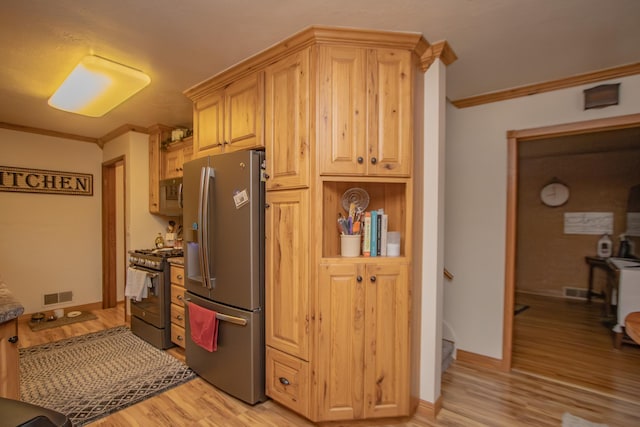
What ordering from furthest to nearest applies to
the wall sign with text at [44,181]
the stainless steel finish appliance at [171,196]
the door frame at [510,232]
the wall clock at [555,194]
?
the wall clock at [555,194] → the wall sign with text at [44,181] → the stainless steel finish appliance at [171,196] → the door frame at [510,232]

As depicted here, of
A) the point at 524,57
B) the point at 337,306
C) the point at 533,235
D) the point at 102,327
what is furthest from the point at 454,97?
the point at 102,327

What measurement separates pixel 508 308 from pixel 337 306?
1702mm

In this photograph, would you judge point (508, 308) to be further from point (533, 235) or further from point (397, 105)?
point (533, 235)

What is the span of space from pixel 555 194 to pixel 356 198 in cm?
486

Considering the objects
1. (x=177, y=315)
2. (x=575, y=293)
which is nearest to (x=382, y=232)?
(x=177, y=315)

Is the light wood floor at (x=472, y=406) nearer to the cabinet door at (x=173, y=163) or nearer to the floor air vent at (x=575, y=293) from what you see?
the cabinet door at (x=173, y=163)

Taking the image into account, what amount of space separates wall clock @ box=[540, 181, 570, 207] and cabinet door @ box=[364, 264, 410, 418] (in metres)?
4.82

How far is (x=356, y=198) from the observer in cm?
211

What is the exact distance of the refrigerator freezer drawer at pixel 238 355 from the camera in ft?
6.68

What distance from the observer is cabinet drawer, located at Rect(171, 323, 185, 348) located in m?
2.83

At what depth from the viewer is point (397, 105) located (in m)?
1.83

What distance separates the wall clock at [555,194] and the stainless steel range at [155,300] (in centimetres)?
587

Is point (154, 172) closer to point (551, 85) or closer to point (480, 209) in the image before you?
point (480, 209)

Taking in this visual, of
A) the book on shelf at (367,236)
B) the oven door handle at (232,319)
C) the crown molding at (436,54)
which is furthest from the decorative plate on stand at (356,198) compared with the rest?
the oven door handle at (232,319)
